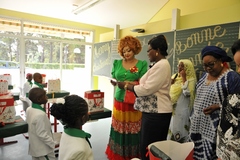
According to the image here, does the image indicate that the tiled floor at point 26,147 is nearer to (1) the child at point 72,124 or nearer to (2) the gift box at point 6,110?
(2) the gift box at point 6,110

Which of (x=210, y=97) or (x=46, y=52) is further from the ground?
(x=46, y=52)

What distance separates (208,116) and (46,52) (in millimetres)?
5214

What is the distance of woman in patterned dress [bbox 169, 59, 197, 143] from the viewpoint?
2107 millimetres

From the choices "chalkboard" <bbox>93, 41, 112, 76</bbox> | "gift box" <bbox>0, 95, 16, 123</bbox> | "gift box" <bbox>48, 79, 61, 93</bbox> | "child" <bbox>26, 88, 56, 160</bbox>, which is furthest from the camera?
"chalkboard" <bbox>93, 41, 112, 76</bbox>

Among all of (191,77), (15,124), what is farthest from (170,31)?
(15,124)

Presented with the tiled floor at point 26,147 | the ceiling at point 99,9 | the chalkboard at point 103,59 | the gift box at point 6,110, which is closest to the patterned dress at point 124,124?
the tiled floor at point 26,147

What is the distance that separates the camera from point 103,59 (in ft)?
15.8

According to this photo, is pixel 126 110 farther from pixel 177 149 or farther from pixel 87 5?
pixel 87 5

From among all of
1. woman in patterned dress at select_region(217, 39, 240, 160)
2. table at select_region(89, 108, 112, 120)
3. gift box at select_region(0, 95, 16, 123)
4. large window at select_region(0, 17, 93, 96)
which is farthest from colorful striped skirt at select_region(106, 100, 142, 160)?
large window at select_region(0, 17, 93, 96)

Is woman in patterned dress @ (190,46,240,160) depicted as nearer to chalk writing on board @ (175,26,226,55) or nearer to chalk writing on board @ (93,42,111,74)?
chalk writing on board @ (175,26,226,55)

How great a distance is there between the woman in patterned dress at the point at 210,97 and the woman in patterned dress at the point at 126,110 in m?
0.73

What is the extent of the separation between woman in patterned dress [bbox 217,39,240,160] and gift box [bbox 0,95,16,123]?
6.54 feet

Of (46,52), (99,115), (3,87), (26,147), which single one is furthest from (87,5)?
(26,147)

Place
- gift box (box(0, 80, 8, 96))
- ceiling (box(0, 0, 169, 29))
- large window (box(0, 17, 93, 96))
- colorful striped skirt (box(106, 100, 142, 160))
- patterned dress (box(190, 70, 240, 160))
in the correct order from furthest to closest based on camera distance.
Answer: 1. large window (box(0, 17, 93, 96))
2. ceiling (box(0, 0, 169, 29))
3. gift box (box(0, 80, 8, 96))
4. colorful striped skirt (box(106, 100, 142, 160))
5. patterned dress (box(190, 70, 240, 160))
